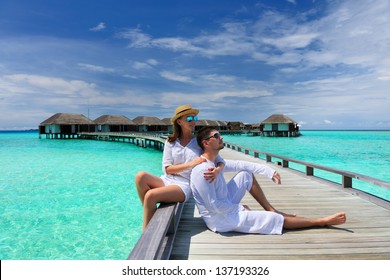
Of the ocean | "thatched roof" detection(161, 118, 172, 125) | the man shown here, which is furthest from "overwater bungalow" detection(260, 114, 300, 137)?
the man

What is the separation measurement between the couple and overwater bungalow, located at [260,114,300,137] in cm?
5472

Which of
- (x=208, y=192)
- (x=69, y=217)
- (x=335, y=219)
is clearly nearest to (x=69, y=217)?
(x=69, y=217)

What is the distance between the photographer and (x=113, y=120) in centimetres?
5534

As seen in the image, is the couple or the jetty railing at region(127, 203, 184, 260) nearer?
→ the jetty railing at region(127, 203, 184, 260)

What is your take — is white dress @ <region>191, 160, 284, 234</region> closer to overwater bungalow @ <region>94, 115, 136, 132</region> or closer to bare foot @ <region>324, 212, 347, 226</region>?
bare foot @ <region>324, 212, 347, 226</region>

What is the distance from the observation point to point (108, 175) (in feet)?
45.0

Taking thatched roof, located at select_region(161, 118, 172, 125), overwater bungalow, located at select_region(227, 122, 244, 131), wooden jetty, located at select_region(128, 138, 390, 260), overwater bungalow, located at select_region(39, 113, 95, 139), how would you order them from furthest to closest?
overwater bungalow, located at select_region(227, 122, 244, 131), thatched roof, located at select_region(161, 118, 172, 125), overwater bungalow, located at select_region(39, 113, 95, 139), wooden jetty, located at select_region(128, 138, 390, 260)

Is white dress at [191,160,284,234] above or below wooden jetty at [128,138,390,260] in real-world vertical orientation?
above

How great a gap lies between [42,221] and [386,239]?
7.37 metres

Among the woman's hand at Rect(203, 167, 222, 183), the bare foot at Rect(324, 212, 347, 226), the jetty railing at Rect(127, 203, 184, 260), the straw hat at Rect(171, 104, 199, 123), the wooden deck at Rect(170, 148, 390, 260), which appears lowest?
the wooden deck at Rect(170, 148, 390, 260)

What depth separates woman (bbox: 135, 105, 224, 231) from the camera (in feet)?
9.64

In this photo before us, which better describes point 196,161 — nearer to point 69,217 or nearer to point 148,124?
point 69,217

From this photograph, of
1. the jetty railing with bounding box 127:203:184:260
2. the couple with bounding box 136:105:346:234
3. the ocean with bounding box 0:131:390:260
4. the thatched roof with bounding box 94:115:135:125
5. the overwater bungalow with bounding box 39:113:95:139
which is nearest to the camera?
the jetty railing with bounding box 127:203:184:260
